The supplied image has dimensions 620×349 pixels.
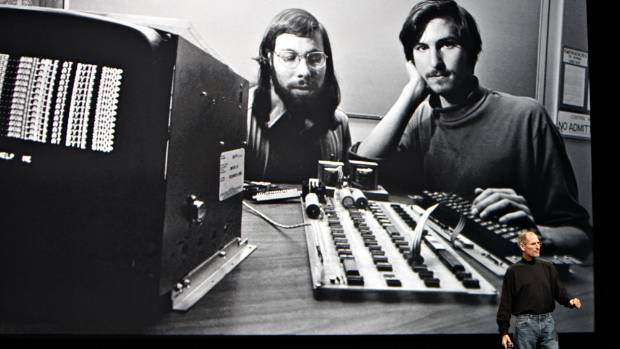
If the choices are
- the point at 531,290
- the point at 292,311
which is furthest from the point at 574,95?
the point at 292,311

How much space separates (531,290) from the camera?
105 centimetres

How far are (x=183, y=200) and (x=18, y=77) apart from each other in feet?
1.22

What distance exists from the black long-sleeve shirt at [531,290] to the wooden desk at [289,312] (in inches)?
2.2

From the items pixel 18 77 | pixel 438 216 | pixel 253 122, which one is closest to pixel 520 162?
pixel 438 216

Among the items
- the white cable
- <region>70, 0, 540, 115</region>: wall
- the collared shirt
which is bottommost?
the white cable

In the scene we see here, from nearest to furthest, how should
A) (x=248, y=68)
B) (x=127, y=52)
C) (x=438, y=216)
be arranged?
(x=127, y=52) < (x=438, y=216) < (x=248, y=68)

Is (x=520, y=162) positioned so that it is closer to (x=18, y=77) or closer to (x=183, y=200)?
(x=183, y=200)

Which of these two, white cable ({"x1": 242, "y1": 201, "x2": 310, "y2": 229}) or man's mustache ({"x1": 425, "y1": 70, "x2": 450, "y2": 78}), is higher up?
man's mustache ({"x1": 425, "y1": 70, "x2": 450, "y2": 78})

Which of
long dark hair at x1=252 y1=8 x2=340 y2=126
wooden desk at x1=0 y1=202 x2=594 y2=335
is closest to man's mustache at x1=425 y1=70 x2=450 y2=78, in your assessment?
long dark hair at x1=252 y1=8 x2=340 y2=126

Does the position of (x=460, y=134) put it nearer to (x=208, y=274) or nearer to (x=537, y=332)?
(x=537, y=332)

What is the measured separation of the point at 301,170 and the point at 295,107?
0.77 feet

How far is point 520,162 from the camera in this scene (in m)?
1.54

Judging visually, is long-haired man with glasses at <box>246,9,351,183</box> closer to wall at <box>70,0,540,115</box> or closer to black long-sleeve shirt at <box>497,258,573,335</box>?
wall at <box>70,0,540,115</box>

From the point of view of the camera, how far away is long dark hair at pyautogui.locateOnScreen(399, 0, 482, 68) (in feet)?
Answer: 5.15
